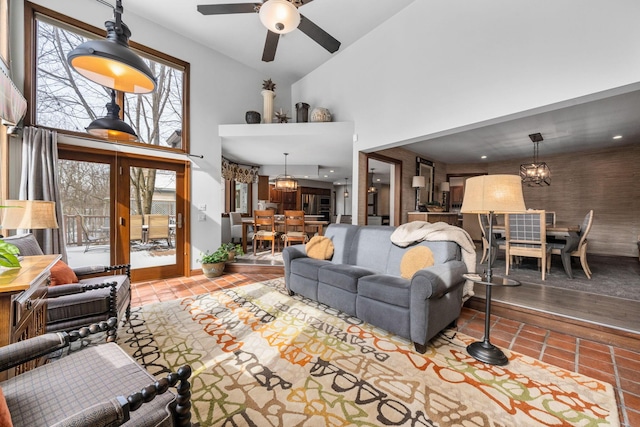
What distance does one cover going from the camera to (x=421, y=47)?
3.60m

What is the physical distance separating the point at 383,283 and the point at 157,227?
378 cm

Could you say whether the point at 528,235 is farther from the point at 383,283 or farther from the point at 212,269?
the point at 212,269

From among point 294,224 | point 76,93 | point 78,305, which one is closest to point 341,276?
point 78,305

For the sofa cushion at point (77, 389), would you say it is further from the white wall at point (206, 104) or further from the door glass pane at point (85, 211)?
the white wall at point (206, 104)

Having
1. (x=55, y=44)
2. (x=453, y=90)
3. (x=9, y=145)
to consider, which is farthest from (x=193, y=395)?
(x=55, y=44)

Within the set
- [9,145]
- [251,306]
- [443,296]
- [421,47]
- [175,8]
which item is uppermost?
[175,8]

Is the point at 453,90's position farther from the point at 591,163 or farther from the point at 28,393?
the point at 591,163

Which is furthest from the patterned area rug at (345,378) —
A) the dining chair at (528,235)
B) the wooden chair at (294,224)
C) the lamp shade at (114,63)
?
the wooden chair at (294,224)

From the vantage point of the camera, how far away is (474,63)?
3.04m

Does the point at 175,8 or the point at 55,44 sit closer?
the point at 55,44

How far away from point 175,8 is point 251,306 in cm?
445

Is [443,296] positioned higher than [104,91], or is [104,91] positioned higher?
[104,91]

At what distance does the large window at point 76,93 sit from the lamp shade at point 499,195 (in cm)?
443

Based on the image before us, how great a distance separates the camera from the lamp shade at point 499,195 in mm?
1844
